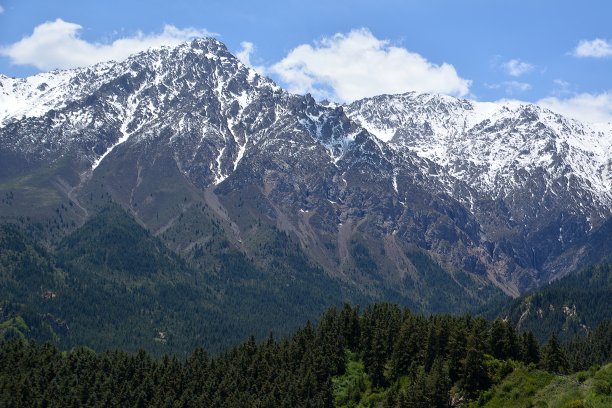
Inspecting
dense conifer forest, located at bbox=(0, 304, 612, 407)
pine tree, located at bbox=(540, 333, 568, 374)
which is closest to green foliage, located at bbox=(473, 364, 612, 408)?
dense conifer forest, located at bbox=(0, 304, 612, 407)

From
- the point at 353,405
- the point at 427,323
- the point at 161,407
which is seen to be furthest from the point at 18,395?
the point at 427,323

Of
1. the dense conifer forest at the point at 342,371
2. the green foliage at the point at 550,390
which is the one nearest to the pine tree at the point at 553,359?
the dense conifer forest at the point at 342,371

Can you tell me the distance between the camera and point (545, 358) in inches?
5610

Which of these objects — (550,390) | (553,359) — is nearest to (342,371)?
(553,359)

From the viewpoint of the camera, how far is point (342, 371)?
162 m

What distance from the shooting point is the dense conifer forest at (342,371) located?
426 ft

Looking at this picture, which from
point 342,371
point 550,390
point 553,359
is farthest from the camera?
point 342,371

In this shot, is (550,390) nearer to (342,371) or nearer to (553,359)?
(553,359)

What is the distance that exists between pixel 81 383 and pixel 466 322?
79.5 meters

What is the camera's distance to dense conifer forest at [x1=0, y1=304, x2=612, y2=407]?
426 feet

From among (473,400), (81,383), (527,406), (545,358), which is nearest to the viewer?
(527,406)

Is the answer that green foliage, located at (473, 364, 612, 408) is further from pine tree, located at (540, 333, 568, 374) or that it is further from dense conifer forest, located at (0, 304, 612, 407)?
pine tree, located at (540, 333, 568, 374)

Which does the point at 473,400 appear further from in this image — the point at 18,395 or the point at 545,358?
the point at 18,395

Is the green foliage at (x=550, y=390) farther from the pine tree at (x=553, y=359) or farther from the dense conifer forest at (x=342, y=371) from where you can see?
the pine tree at (x=553, y=359)
